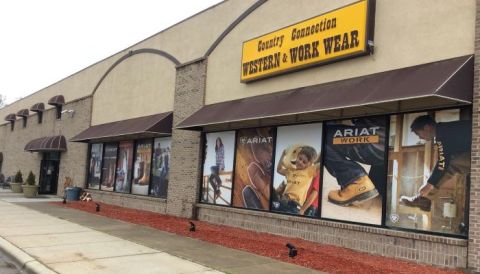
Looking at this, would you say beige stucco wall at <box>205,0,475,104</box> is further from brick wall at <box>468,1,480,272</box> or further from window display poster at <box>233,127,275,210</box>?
window display poster at <box>233,127,275,210</box>

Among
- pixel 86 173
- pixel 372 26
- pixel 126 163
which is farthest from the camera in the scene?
pixel 86 173

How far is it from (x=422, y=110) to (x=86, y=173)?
18742 millimetres

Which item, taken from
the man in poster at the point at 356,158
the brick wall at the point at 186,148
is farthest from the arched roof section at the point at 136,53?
the man in poster at the point at 356,158

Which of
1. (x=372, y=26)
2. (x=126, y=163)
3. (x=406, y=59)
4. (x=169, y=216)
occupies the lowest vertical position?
(x=169, y=216)

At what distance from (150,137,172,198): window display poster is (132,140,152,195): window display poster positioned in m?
0.45

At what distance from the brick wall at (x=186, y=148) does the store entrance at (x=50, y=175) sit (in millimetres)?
→ 14541

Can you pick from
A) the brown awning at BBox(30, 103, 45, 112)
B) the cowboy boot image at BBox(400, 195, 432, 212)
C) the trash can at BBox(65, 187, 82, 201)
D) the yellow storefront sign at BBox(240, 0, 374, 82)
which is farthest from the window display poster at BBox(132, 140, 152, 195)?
the brown awning at BBox(30, 103, 45, 112)

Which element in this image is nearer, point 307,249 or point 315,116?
point 307,249

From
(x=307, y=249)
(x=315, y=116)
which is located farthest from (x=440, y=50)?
(x=307, y=249)

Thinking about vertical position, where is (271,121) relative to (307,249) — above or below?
above

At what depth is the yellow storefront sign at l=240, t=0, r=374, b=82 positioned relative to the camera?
33.8 ft

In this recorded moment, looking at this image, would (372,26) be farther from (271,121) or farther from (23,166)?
(23,166)

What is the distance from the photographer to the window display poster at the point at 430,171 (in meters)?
8.48

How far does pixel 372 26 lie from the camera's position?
1014cm
